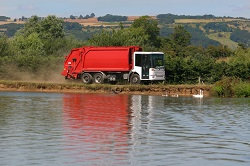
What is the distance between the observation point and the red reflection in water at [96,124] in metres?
18.6

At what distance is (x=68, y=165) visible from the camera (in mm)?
15359

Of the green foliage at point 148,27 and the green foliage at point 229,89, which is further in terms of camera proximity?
the green foliage at point 148,27

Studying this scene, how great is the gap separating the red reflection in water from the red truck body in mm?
11667

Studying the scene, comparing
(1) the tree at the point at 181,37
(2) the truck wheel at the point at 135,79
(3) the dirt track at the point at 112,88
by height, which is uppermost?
(1) the tree at the point at 181,37

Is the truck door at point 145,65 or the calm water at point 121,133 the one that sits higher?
the truck door at point 145,65

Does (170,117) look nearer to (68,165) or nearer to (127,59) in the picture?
(68,165)

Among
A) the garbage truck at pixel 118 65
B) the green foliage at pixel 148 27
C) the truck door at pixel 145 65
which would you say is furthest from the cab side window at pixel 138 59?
the green foliage at pixel 148 27

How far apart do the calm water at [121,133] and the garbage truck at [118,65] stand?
13384 mm

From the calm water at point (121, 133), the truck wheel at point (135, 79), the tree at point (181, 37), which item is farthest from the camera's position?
the tree at point (181, 37)

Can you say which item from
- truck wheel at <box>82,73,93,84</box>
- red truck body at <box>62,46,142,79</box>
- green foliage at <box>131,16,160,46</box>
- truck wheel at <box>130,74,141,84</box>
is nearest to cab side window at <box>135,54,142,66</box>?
red truck body at <box>62,46,142,79</box>

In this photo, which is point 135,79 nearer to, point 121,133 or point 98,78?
point 98,78

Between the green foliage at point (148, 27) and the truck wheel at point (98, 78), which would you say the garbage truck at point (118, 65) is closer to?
the truck wheel at point (98, 78)

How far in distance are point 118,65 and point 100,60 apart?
1510 mm

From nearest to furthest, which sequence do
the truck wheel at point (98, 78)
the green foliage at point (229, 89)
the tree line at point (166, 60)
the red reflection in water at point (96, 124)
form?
1. the red reflection in water at point (96, 124)
2. the green foliage at point (229, 89)
3. the truck wheel at point (98, 78)
4. the tree line at point (166, 60)
